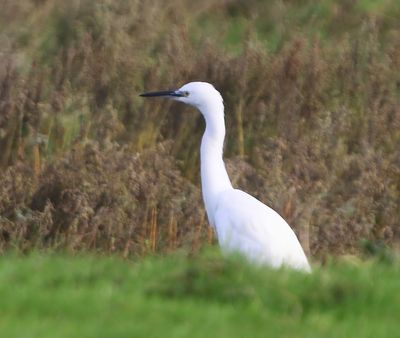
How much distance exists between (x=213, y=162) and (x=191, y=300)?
11.4 feet

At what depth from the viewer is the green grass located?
4.84m

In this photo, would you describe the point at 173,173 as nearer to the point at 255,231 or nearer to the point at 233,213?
the point at 233,213

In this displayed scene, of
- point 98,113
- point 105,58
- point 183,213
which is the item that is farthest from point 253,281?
point 105,58

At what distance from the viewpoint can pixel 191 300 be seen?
5.20 meters

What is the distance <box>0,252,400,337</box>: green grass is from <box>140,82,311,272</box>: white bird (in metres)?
1.77

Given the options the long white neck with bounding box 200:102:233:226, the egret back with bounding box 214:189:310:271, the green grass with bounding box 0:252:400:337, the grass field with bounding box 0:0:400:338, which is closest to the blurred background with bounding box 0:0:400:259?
the grass field with bounding box 0:0:400:338

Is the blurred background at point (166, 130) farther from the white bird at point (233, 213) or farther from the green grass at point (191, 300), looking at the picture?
the green grass at point (191, 300)

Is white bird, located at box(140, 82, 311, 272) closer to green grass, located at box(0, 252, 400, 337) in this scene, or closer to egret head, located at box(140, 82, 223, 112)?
egret head, located at box(140, 82, 223, 112)

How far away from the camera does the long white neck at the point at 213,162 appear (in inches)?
337

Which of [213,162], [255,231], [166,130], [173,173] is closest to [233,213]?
[255,231]

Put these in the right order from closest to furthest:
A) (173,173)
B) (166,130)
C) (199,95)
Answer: (199,95) → (173,173) → (166,130)

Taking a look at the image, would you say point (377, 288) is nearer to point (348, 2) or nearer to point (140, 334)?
point (140, 334)

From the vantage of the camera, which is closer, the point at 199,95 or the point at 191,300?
the point at 191,300

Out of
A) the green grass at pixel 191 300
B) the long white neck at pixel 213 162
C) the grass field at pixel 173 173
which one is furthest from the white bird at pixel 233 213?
the green grass at pixel 191 300
